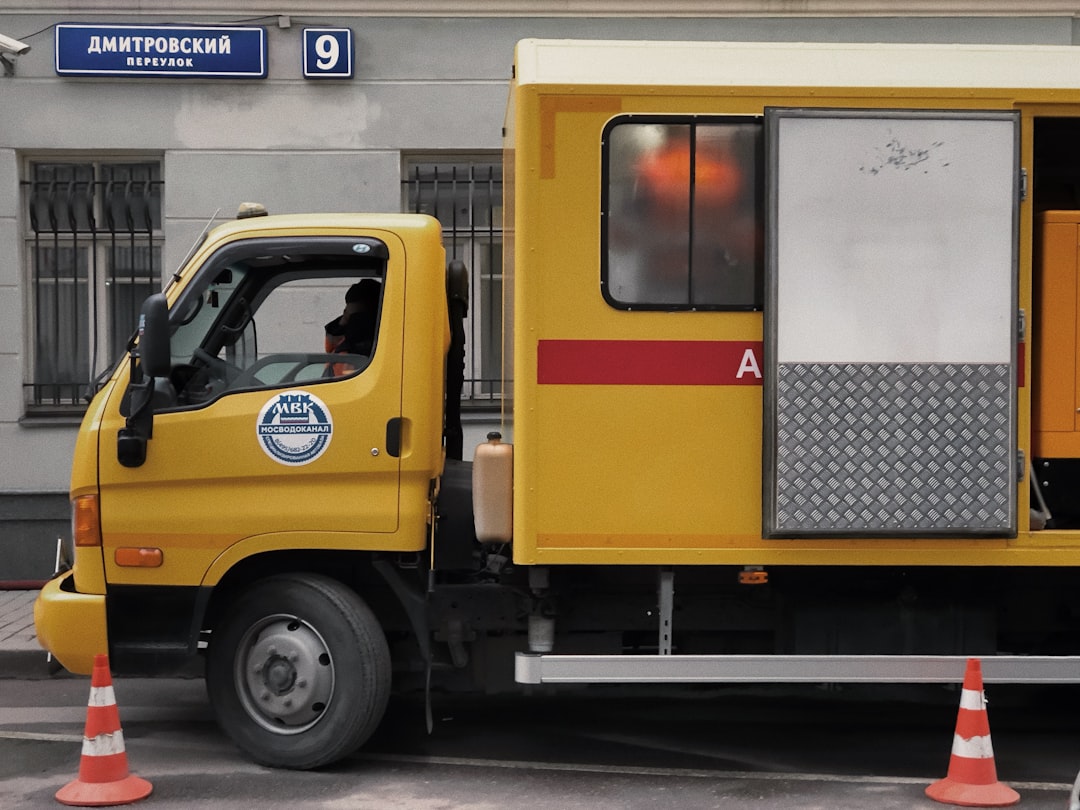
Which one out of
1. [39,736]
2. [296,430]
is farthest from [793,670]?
[39,736]

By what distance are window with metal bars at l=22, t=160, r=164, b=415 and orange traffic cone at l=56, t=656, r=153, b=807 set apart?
6137 mm

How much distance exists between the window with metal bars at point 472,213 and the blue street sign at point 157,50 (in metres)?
1.60

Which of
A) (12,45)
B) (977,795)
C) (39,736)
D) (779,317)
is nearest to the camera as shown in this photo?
(977,795)

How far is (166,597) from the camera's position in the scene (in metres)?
5.82

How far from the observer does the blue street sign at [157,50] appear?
35.1ft

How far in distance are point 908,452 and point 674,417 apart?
97cm

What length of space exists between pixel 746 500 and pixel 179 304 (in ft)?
8.65

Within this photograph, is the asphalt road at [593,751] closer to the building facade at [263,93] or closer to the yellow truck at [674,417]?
the yellow truck at [674,417]

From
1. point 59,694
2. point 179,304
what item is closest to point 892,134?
point 179,304

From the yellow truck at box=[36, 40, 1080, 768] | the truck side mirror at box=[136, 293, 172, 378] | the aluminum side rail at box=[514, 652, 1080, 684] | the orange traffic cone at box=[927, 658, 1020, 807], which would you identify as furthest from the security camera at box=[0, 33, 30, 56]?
the orange traffic cone at box=[927, 658, 1020, 807]

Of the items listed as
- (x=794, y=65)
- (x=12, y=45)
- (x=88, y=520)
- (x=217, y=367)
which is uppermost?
(x=12, y=45)

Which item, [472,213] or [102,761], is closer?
[102,761]

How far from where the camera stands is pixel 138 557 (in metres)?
5.79

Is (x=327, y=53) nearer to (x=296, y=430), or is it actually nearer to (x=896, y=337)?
(x=296, y=430)
